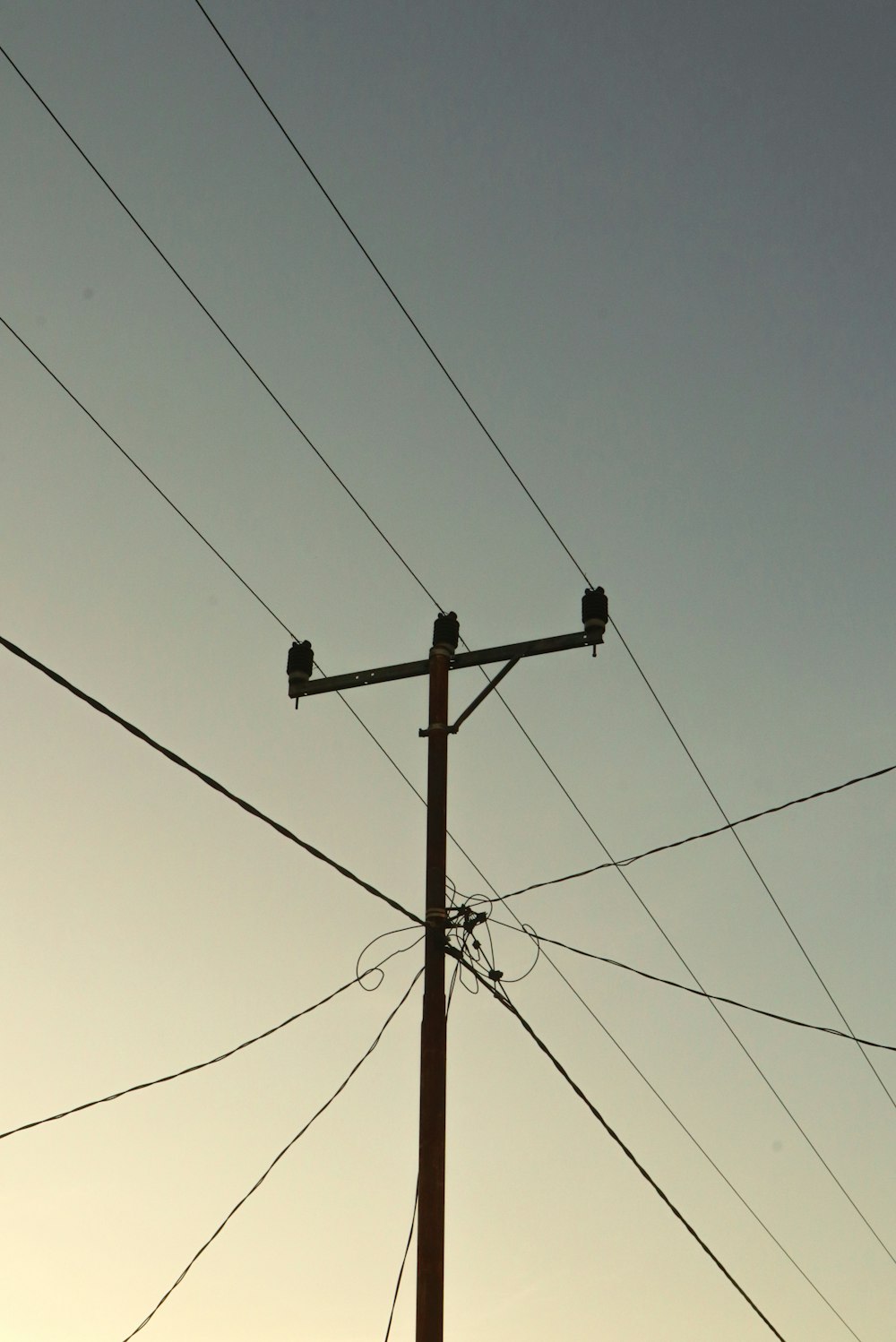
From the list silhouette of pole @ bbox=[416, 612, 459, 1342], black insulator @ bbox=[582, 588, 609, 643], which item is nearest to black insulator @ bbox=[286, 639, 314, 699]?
silhouette of pole @ bbox=[416, 612, 459, 1342]

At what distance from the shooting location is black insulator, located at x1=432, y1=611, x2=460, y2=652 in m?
10.5

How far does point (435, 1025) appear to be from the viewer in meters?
9.18

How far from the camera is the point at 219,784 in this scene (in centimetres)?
831

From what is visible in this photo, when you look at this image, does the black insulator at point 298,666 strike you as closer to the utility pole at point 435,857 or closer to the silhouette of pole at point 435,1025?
the utility pole at point 435,857

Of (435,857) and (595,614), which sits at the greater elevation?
(595,614)

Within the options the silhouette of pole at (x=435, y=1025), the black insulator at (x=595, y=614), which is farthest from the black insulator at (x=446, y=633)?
the black insulator at (x=595, y=614)

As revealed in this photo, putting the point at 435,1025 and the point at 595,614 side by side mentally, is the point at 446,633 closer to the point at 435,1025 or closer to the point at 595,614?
the point at 595,614

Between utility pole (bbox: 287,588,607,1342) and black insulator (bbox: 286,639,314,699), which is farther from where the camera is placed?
black insulator (bbox: 286,639,314,699)

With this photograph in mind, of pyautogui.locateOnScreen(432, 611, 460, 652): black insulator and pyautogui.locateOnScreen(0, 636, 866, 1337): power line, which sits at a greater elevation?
pyautogui.locateOnScreen(432, 611, 460, 652): black insulator

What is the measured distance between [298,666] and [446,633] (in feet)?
4.05

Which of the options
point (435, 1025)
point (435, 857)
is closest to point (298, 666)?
point (435, 857)

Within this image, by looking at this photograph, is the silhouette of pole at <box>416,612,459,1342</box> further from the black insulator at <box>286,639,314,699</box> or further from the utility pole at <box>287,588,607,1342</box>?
the black insulator at <box>286,639,314,699</box>

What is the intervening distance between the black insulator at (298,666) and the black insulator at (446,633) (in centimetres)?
105

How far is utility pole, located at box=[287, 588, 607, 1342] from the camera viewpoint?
331 inches
